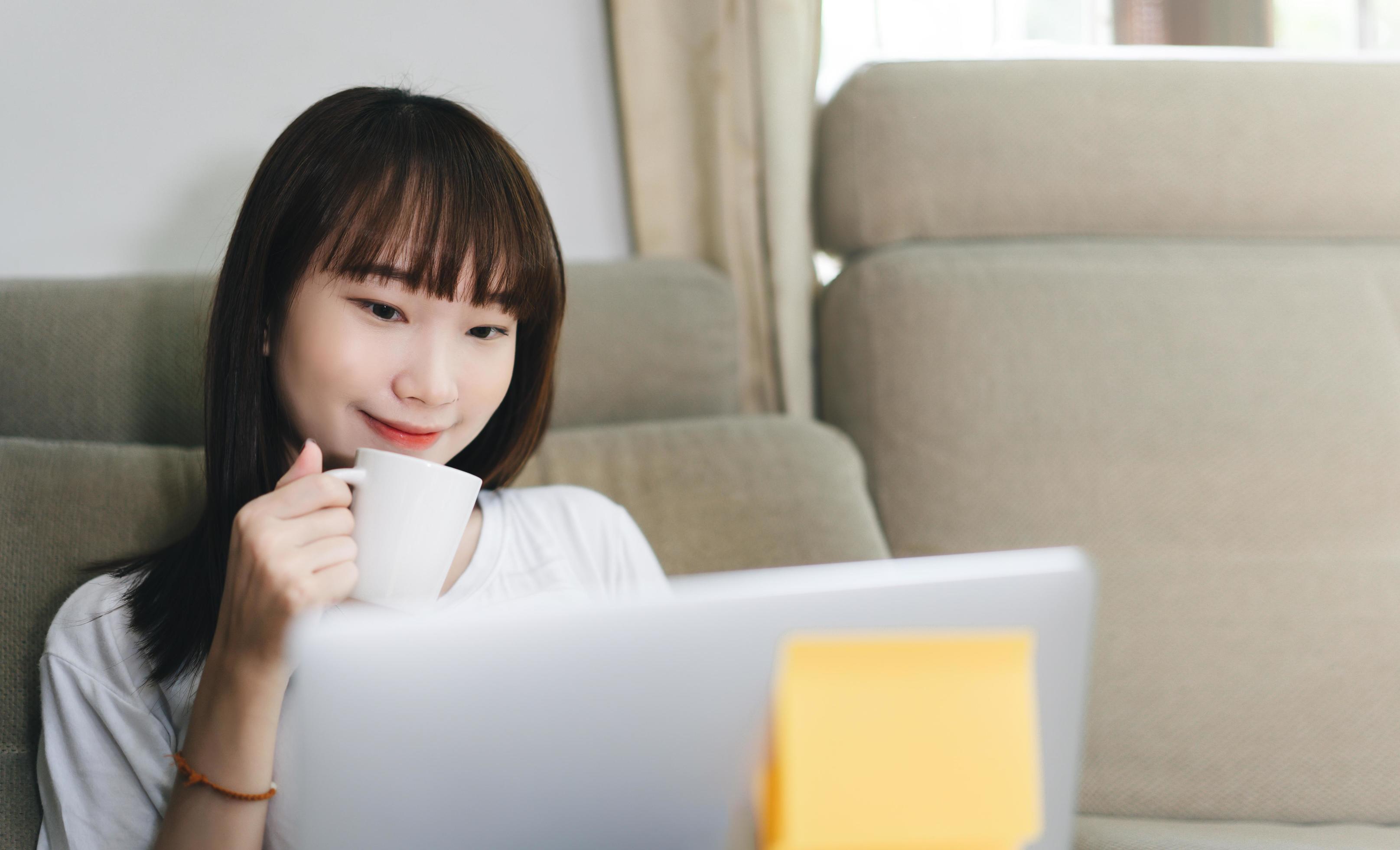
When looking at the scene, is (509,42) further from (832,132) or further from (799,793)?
(799,793)

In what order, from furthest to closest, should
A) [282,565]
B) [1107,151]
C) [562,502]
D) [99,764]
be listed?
1. [1107,151]
2. [562,502]
3. [99,764]
4. [282,565]

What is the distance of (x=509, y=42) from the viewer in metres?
1.35

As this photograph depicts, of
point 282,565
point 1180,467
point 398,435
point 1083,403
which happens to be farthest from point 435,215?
point 1180,467

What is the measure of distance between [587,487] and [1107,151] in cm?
88

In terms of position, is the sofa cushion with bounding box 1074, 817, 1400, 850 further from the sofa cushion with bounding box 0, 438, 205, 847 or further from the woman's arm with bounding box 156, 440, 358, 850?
the sofa cushion with bounding box 0, 438, 205, 847

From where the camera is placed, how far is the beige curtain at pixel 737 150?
4.36ft

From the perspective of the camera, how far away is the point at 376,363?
2.52ft

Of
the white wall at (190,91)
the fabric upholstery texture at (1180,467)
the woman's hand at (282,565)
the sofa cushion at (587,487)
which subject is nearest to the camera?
the woman's hand at (282,565)

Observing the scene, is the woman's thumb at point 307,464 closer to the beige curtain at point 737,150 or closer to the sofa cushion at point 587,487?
the sofa cushion at point 587,487

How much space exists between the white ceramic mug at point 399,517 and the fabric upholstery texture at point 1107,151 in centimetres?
86

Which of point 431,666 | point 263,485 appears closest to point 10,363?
point 263,485

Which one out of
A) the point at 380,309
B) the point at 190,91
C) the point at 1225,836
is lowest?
the point at 1225,836

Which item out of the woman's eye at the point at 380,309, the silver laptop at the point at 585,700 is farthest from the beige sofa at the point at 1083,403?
the silver laptop at the point at 585,700

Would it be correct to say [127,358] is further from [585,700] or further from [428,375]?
[585,700]
